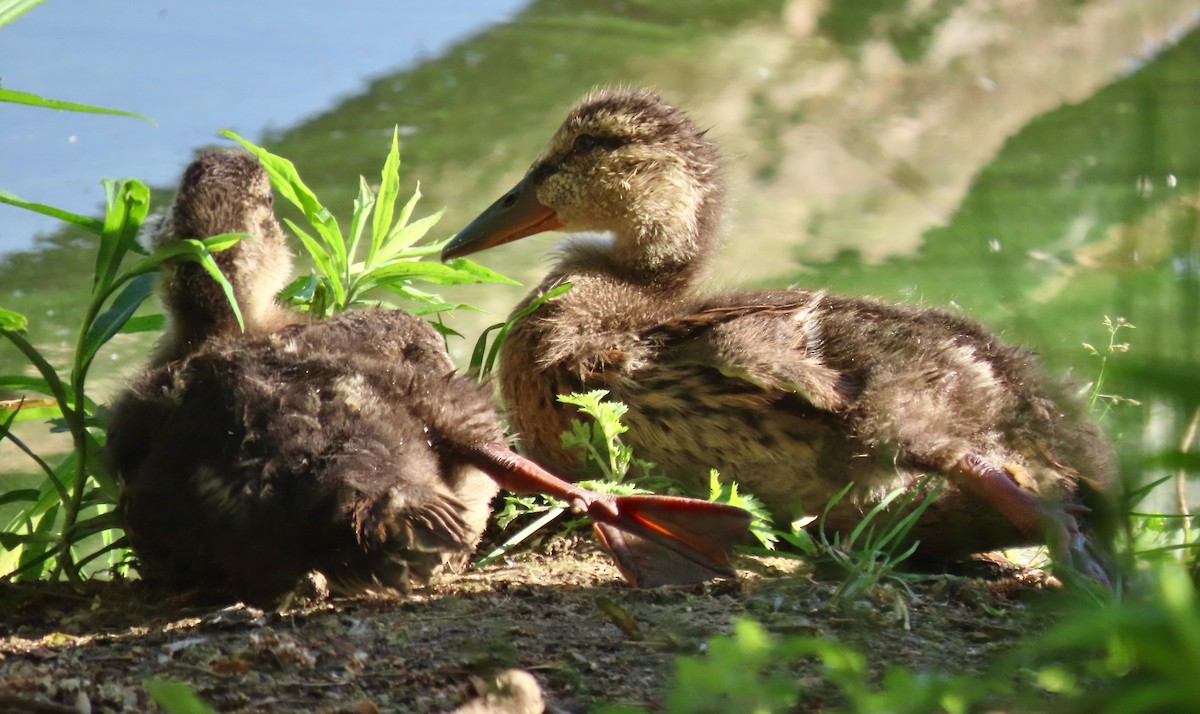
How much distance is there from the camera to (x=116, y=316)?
3035 mm

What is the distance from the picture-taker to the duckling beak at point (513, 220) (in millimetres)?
4391

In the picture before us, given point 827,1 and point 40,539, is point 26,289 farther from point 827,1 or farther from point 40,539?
point 827,1

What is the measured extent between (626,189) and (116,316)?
1.69 metres

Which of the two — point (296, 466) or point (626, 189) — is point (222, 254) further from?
point (626, 189)

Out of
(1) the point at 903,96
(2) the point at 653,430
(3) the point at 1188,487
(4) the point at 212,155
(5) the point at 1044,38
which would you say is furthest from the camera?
(5) the point at 1044,38

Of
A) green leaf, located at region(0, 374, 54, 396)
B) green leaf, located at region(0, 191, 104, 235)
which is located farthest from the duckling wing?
green leaf, located at region(0, 374, 54, 396)

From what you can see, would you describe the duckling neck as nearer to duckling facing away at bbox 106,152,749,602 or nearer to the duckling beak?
duckling facing away at bbox 106,152,749,602

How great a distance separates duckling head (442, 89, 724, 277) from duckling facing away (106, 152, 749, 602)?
1.14 m

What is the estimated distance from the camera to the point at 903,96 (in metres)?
9.00

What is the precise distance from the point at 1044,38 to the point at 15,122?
721 cm

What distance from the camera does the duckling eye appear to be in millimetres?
4270

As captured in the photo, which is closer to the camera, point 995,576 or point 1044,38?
point 995,576

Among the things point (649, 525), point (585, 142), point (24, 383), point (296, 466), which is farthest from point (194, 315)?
point (585, 142)

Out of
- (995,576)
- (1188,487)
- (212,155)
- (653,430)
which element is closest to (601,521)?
(653,430)
